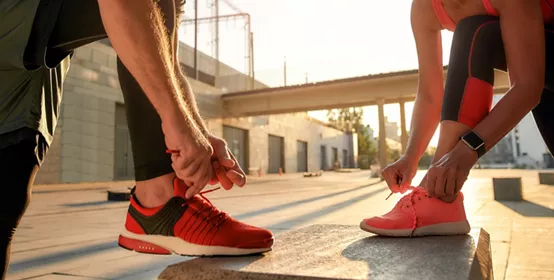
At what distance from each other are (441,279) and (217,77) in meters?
28.0

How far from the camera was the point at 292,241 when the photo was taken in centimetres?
128

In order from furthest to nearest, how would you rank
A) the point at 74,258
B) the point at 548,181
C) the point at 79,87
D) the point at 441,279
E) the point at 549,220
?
1. the point at 79,87
2. the point at 548,181
3. the point at 549,220
4. the point at 74,258
5. the point at 441,279

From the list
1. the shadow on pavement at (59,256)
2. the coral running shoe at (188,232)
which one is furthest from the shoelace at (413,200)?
the shadow on pavement at (59,256)

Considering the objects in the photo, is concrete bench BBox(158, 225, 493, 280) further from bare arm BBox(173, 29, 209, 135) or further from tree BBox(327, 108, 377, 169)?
tree BBox(327, 108, 377, 169)

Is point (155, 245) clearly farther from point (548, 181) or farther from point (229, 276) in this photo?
point (548, 181)

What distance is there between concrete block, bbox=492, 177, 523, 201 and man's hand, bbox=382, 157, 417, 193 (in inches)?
175

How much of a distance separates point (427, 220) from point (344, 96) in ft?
53.2

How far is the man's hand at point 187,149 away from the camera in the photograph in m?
0.84

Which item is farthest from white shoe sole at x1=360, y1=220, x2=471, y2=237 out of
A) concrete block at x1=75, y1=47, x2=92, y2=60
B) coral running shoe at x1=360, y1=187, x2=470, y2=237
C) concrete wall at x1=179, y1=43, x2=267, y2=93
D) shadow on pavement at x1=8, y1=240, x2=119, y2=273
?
concrete wall at x1=179, y1=43, x2=267, y2=93

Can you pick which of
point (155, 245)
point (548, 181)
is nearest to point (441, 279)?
point (155, 245)

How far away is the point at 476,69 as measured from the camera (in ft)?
4.21

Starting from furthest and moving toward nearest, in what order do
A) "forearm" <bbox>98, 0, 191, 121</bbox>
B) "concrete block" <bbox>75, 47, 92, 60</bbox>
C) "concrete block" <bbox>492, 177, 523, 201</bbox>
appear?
"concrete block" <bbox>75, 47, 92, 60</bbox>, "concrete block" <bbox>492, 177, 523, 201</bbox>, "forearm" <bbox>98, 0, 191, 121</bbox>

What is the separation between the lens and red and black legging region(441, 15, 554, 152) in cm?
126

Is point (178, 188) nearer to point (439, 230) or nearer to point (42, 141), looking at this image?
point (42, 141)
